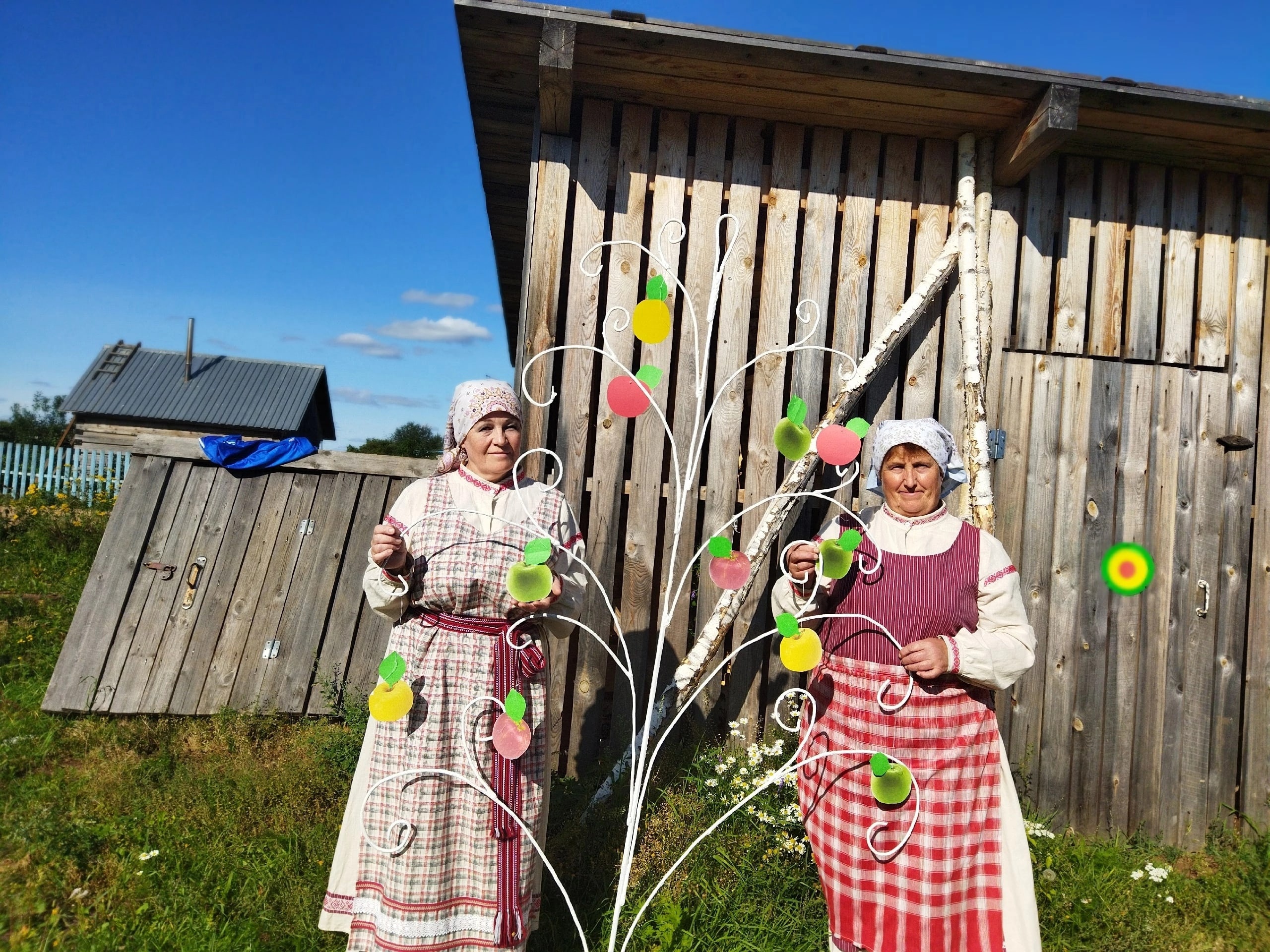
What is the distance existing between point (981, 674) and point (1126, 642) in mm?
2124

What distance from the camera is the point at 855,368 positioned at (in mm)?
3570

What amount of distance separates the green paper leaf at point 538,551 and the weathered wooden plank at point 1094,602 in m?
2.93

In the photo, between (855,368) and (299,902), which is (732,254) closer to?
(855,368)

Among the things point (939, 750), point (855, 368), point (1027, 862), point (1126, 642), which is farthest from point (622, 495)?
point (1126, 642)

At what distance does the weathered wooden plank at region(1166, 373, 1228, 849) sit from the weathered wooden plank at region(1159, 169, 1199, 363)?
8.0 inches

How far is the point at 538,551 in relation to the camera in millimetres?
1852

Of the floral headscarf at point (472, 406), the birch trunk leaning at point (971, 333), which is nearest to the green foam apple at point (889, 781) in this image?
the floral headscarf at point (472, 406)

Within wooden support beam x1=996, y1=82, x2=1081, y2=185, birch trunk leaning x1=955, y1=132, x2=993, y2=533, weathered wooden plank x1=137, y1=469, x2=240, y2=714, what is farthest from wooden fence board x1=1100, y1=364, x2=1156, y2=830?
weathered wooden plank x1=137, y1=469, x2=240, y2=714

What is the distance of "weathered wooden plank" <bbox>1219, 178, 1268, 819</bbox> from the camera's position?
3.72 metres

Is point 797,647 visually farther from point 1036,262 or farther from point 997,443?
point 1036,262

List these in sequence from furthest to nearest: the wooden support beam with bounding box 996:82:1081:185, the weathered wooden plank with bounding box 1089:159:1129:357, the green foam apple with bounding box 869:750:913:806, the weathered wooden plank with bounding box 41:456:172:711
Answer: the weathered wooden plank with bounding box 41:456:172:711, the weathered wooden plank with bounding box 1089:159:1129:357, the wooden support beam with bounding box 996:82:1081:185, the green foam apple with bounding box 869:750:913:806

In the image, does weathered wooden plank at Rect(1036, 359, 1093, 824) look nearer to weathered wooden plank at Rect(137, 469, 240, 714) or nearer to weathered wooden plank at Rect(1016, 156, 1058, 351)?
weathered wooden plank at Rect(1016, 156, 1058, 351)

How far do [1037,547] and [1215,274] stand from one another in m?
1.62

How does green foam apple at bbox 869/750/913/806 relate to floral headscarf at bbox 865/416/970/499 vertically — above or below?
below
